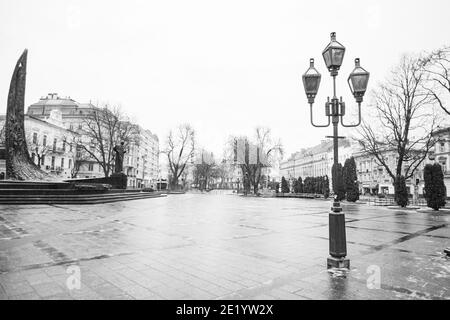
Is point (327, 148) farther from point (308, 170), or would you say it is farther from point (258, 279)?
point (258, 279)

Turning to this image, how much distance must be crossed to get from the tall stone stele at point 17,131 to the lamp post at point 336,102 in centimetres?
2121

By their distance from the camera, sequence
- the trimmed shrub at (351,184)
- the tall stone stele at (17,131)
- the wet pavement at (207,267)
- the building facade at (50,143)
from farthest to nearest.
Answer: the building facade at (50,143) → the trimmed shrub at (351,184) → the tall stone stele at (17,131) → the wet pavement at (207,267)

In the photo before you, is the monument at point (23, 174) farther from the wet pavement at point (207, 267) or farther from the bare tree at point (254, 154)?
the bare tree at point (254, 154)

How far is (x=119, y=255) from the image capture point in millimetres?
5633

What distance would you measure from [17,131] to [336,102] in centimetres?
2190

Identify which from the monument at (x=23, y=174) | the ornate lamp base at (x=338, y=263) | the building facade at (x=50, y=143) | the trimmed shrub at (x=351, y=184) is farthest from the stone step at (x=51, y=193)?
the building facade at (x=50, y=143)

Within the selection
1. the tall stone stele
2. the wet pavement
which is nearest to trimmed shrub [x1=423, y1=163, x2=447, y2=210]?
the wet pavement

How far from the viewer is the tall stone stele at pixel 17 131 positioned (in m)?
19.1

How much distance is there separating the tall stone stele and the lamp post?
69.6 feet

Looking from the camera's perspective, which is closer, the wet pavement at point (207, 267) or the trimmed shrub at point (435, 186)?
the wet pavement at point (207, 267)

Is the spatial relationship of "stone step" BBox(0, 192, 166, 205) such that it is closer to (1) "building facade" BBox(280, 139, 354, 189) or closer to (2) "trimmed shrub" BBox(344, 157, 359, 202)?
(2) "trimmed shrub" BBox(344, 157, 359, 202)
